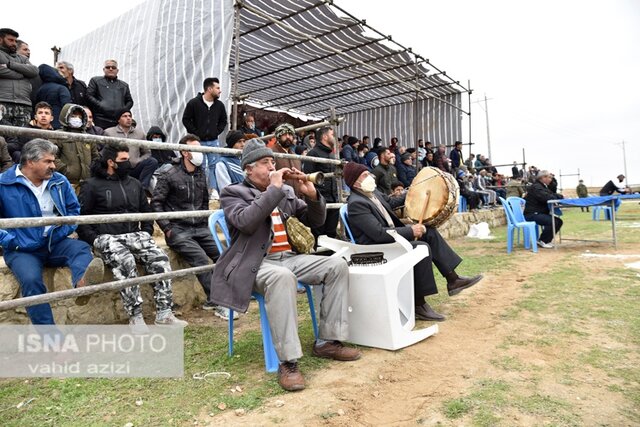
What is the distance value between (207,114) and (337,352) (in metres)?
4.15

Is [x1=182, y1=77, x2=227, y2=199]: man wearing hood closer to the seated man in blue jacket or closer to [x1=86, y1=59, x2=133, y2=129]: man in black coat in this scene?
[x1=86, y1=59, x2=133, y2=129]: man in black coat

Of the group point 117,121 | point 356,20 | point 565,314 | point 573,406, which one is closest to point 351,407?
point 573,406

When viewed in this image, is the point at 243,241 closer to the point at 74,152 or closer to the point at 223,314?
the point at 223,314

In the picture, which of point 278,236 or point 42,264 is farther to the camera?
point 42,264

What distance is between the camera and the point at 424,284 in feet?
11.9

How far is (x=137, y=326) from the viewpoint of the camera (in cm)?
334

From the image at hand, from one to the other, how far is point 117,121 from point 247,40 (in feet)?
11.5

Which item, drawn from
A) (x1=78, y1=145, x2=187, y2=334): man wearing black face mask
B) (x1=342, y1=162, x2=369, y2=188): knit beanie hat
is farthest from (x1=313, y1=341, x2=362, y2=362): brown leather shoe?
(x1=342, y1=162, x2=369, y2=188): knit beanie hat

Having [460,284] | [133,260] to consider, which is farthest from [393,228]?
[133,260]

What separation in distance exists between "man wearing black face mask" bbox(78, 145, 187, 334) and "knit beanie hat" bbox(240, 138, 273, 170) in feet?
4.29

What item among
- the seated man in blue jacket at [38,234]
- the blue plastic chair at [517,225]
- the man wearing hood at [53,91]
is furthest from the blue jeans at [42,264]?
the blue plastic chair at [517,225]

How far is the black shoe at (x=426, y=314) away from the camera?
12.1 ft

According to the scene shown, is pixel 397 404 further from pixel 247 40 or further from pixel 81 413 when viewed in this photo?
pixel 247 40

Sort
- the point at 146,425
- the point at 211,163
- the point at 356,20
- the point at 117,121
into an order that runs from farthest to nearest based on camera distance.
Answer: the point at 356,20 < the point at 117,121 < the point at 211,163 < the point at 146,425
